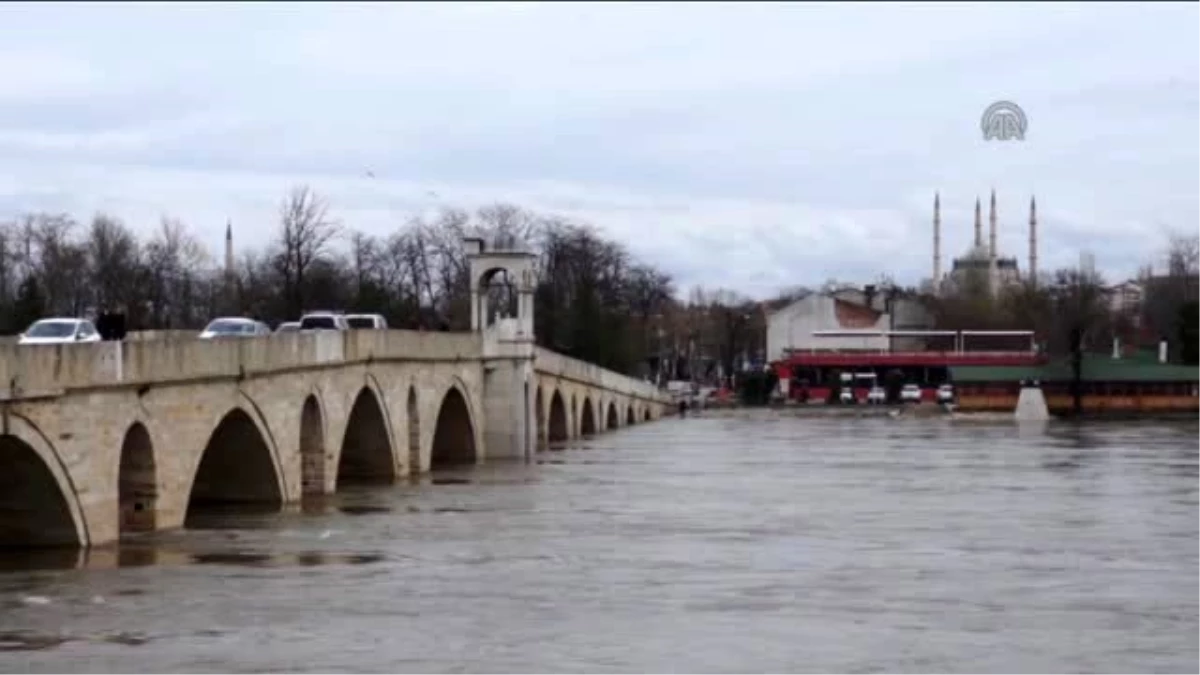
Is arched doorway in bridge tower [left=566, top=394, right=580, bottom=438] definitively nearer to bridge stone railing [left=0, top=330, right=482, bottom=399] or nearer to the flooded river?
bridge stone railing [left=0, top=330, right=482, bottom=399]

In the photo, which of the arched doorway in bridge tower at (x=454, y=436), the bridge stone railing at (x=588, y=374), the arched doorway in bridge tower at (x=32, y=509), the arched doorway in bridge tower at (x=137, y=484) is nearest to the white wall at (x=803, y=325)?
the bridge stone railing at (x=588, y=374)

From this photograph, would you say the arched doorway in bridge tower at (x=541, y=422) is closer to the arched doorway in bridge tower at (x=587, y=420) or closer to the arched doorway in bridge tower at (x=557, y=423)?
the arched doorway in bridge tower at (x=557, y=423)

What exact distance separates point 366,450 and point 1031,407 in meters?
56.4

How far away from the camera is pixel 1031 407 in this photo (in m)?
99.9

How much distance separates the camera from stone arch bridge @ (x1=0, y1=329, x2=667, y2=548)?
92.9ft

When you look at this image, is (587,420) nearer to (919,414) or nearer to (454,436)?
(919,414)

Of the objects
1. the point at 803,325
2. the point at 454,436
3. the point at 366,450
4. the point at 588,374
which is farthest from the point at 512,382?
the point at 803,325

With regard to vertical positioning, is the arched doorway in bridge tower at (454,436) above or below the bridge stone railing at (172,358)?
below

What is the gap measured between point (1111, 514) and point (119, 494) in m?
18.8

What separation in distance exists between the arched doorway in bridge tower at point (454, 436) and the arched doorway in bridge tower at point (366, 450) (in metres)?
9.09

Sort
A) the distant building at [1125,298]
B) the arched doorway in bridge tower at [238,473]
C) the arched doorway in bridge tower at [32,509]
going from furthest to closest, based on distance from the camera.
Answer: the distant building at [1125,298] → the arched doorway in bridge tower at [238,473] → the arched doorway in bridge tower at [32,509]

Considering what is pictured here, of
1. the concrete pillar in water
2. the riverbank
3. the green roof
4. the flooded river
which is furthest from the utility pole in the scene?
the flooded river

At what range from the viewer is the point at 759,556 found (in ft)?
104

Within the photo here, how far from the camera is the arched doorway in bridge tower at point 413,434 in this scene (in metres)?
51.8
